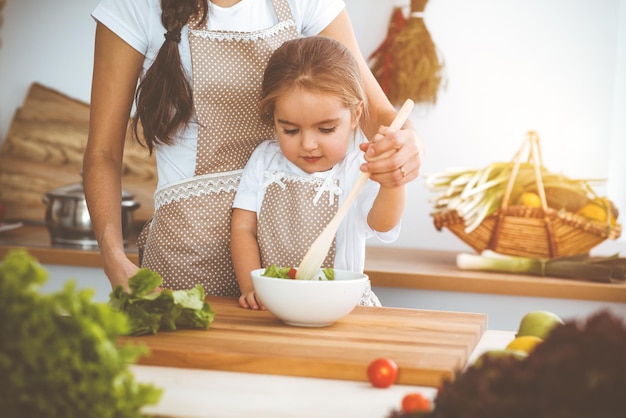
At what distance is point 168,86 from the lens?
157 centimetres

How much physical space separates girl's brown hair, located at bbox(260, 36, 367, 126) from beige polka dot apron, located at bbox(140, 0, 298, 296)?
0.20ft

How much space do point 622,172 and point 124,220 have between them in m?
1.73

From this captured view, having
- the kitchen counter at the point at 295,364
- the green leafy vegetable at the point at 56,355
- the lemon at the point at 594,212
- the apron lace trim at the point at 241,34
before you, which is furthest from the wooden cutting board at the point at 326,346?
the lemon at the point at 594,212

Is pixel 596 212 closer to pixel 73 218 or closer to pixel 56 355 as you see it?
pixel 73 218

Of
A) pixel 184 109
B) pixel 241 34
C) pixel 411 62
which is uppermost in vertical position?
pixel 411 62

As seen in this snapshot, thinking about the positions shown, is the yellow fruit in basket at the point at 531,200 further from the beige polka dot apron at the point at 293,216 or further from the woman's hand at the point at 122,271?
A: the woman's hand at the point at 122,271

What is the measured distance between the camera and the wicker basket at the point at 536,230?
2424 mm

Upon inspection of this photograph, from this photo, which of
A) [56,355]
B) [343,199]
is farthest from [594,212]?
[56,355]

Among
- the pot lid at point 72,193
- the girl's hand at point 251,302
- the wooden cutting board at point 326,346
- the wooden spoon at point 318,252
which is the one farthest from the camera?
the pot lid at point 72,193

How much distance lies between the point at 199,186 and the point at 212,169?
5 cm

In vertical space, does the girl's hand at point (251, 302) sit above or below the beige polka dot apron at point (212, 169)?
below

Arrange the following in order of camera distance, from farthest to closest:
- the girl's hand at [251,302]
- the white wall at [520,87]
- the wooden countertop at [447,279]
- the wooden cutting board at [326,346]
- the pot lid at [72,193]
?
the white wall at [520,87] → the pot lid at [72,193] → the wooden countertop at [447,279] → the girl's hand at [251,302] → the wooden cutting board at [326,346]

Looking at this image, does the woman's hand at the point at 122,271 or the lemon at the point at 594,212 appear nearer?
the woman's hand at the point at 122,271

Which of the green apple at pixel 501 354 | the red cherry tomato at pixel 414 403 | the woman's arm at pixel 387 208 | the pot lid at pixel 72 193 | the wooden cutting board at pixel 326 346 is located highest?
the woman's arm at pixel 387 208
